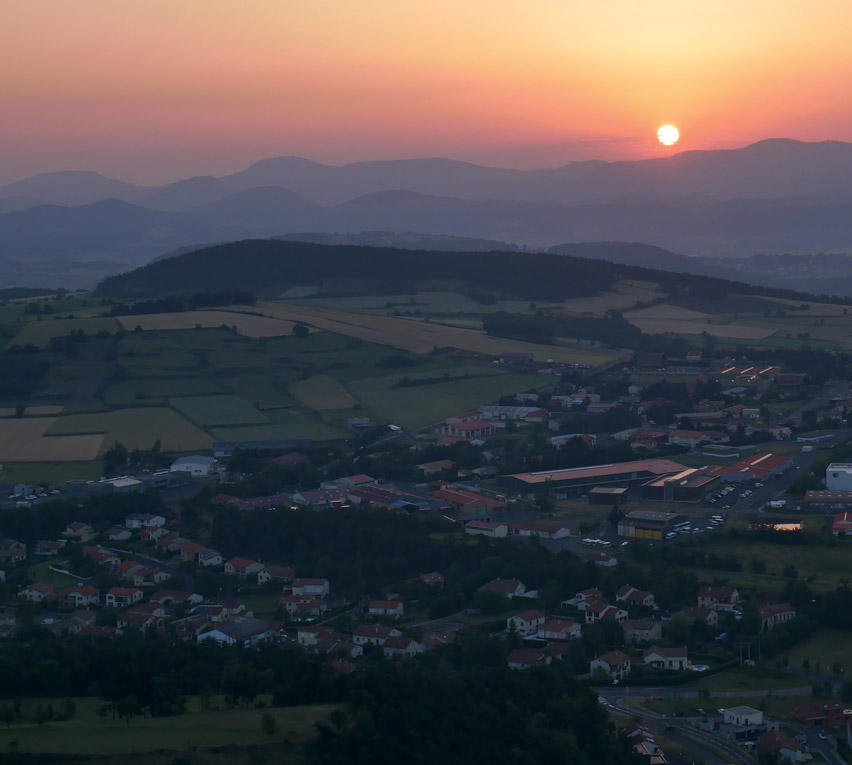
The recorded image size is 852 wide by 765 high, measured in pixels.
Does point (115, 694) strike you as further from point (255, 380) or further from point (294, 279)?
point (294, 279)

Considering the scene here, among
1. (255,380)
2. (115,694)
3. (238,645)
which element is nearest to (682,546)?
(238,645)

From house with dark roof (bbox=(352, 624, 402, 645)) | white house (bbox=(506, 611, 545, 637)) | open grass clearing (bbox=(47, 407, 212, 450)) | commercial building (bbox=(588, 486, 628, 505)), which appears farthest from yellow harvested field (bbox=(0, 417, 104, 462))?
white house (bbox=(506, 611, 545, 637))

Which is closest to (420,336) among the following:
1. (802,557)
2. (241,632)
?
(802,557)

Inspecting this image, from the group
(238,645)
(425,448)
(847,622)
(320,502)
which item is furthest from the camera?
(425,448)

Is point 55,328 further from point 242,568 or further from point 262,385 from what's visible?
point 242,568

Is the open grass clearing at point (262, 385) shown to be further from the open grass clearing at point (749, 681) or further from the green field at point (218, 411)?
the open grass clearing at point (749, 681)

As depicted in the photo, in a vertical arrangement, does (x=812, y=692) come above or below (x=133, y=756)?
below

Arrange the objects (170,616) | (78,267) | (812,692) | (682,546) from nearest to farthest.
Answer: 1. (812,692)
2. (170,616)
3. (682,546)
4. (78,267)
